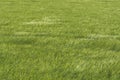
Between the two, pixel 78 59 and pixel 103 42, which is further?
pixel 103 42

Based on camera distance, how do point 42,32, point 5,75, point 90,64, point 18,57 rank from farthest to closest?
point 42,32 < point 18,57 < point 90,64 < point 5,75

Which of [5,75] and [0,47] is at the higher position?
[5,75]

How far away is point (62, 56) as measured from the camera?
944 centimetres

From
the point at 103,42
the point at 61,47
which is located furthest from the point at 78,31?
the point at 61,47

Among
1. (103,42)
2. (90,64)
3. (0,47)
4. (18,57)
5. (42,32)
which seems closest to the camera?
(90,64)

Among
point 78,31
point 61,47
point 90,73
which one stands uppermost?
point 90,73

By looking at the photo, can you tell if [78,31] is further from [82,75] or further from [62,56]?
[82,75]

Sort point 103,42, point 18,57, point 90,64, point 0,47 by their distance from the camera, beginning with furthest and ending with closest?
1. point 103,42
2. point 0,47
3. point 18,57
4. point 90,64

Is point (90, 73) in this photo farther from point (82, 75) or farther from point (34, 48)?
point (34, 48)

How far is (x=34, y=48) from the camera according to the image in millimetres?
10422

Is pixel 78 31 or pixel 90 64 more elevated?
pixel 90 64

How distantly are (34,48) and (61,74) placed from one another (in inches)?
116

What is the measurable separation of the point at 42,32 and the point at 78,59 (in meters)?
5.77

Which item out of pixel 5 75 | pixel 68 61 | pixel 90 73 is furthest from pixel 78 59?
pixel 5 75
